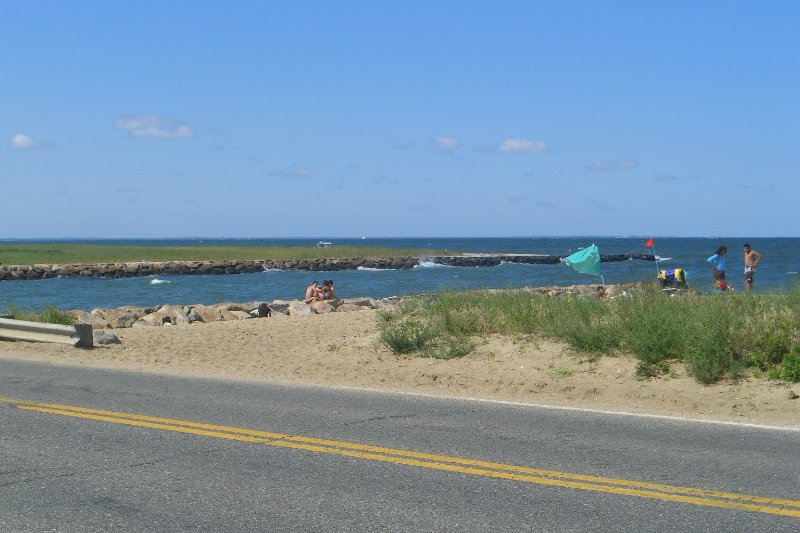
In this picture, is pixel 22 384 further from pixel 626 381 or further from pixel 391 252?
pixel 391 252

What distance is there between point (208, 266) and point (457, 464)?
66.2 metres

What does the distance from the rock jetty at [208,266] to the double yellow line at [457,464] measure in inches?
2234

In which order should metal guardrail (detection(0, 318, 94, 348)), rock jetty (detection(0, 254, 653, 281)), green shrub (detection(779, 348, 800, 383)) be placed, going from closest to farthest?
1. green shrub (detection(779, 348, 800, 383))
2. metal guardrail (detection(0, 318, 94, 348))
3. rock jetty (detection(0, 254, 653, 281))

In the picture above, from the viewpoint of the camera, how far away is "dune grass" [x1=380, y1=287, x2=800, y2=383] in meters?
10.7

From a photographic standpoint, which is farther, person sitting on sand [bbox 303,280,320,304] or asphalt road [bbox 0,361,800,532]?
person sitting on sand [bbox 303,280,320,304]

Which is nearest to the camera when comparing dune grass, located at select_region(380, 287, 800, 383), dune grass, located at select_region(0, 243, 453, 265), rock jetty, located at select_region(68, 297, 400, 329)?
dune grass, located at select_region(380, 287, 800, 383)

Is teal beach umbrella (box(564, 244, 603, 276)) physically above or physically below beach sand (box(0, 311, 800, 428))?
above

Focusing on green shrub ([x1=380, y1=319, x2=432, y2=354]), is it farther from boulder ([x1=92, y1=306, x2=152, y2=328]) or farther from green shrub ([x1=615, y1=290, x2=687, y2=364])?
boulder ([x1=92, y1=306, x2=152, y2=328])

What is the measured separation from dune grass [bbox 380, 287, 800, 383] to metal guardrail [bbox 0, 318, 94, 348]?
5.18m

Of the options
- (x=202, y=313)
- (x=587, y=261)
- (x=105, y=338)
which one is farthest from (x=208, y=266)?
(x=587, y=261)

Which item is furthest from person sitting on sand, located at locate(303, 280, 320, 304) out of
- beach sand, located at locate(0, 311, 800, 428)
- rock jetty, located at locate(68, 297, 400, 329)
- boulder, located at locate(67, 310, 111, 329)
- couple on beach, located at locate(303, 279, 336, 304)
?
beach sand, located at locate(0, 311, 800, 428)

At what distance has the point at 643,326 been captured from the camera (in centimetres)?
1157

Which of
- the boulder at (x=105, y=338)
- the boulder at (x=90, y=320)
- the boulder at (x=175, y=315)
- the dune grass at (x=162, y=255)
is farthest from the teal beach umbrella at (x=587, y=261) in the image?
the dune grass at (x=162, y=255)

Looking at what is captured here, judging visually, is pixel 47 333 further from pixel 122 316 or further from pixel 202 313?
pixel 202 313
